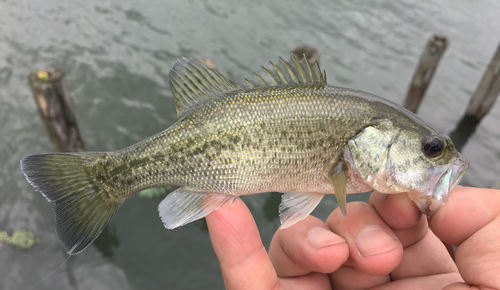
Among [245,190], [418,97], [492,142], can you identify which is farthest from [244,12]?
[245,190]

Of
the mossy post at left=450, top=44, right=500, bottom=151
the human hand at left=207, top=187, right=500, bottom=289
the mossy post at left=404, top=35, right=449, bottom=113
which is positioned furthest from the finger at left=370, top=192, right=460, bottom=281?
the mossy post at left=450, top=44, right=500, bottom=151

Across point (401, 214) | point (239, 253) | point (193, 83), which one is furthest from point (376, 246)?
point (193, 83)

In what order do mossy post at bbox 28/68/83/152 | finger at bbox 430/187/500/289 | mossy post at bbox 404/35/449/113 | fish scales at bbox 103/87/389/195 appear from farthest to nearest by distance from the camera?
mossy post at bbox 404/35/449/113 → mossy post at bbox 28/68/83/152 → fish scales at bbox 103/87/389/195 → finger at bbox 430/187/500/289

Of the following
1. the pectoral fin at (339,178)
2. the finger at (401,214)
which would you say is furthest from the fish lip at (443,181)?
the pectoral fin at (339,178)

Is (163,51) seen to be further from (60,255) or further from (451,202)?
(451,202)

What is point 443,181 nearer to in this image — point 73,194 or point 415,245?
point 415,245

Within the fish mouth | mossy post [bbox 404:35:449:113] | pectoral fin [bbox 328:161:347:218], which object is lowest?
mossy post [bbox 404:35:449:113]

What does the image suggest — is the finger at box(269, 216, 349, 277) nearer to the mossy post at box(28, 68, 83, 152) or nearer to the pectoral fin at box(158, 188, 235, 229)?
the pectoral fin at box(158, 188, 235, 229)
